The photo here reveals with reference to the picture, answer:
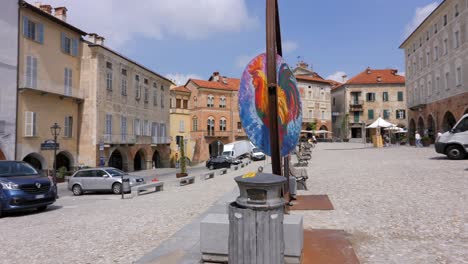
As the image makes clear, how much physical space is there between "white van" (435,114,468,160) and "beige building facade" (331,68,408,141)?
47.0 meters

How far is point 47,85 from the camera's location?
26984 millimetres

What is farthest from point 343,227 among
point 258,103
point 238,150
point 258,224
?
point 238,150

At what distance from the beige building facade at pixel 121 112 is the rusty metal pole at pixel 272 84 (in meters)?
27.1

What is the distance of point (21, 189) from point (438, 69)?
39.8m

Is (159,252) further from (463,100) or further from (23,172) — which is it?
(463,100)

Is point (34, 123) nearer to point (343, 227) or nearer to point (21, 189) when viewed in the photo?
point (21, 189)

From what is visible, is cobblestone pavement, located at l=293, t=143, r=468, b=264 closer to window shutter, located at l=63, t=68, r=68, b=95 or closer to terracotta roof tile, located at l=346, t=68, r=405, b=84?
window shutter, located at l=63, t=68, r=68, b=95

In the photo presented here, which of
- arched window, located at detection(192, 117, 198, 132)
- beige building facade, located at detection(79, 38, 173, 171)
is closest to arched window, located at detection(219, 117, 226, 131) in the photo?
arched window, located at detection(192, 117, 198, 132)

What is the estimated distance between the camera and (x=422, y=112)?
43.8 m

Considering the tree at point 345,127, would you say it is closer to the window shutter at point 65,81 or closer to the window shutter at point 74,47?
the window shutter at point 74,47

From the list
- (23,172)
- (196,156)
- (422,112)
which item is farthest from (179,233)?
(196,156)

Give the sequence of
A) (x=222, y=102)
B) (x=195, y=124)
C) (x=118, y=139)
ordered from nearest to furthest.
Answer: (x=118, y=139) → (x=195, y=124) → (x=222, y=102)

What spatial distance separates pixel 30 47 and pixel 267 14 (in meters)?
24.8

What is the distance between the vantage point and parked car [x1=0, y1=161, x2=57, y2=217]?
10.5 meters
